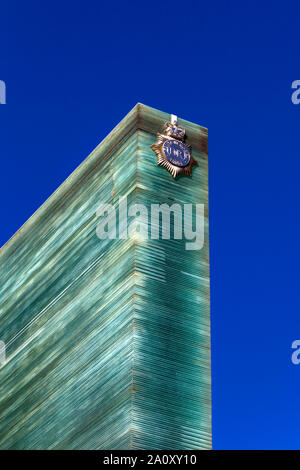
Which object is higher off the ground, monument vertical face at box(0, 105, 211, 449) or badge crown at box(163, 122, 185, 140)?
badge crown at box(163, 122, 185, 140)

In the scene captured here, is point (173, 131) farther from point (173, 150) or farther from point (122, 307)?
point (122, 307)

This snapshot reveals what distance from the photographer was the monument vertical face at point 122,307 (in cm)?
2830

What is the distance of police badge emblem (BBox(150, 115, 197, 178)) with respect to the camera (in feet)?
104

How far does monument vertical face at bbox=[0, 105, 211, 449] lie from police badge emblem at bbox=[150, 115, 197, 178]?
4 centimetres

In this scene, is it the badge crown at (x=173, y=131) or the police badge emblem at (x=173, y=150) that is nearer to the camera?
the police badge emblem at (x=173, y=150)

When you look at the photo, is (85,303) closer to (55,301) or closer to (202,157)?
(55,301)

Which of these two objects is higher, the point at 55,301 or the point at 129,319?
the point at 55,301

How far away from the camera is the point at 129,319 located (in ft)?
94.5

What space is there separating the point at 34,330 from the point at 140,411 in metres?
8.24

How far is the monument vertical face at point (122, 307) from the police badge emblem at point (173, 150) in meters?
0.04

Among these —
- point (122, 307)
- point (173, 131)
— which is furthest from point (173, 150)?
point (122, 307)

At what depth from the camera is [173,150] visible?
31875 mm

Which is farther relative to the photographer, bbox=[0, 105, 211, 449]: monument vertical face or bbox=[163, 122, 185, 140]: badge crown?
bbox=[163, 122, 185, 140]: badge crown
